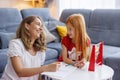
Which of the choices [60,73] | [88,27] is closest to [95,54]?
[60,73]

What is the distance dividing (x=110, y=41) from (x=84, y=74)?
1936 millimetres

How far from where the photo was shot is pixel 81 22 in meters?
2.06

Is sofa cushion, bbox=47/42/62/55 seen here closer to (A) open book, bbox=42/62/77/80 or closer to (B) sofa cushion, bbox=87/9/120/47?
(B) sofa cushion, bbox=87/9/120/47

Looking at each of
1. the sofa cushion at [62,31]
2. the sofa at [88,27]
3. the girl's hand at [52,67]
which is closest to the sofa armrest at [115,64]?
the sofa at [88,27]

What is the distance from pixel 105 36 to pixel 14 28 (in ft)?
4.55

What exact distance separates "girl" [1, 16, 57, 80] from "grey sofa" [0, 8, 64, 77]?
858 millimetres

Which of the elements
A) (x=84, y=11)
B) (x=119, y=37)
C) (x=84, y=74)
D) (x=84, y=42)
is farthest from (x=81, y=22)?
Result: (x=84, y=11)

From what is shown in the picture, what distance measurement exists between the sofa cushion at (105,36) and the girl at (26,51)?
1.84 meters

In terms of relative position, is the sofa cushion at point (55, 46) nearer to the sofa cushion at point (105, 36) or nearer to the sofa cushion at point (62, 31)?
the sofa cushion at point (62, 31)

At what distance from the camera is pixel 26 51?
1751 mm

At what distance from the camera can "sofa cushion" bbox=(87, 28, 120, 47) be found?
11.3ft

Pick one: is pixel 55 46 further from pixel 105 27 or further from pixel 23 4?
pixel 23 4

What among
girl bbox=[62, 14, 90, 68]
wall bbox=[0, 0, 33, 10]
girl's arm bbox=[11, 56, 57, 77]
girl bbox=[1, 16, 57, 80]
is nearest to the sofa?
wall bbox=[0, 0, 33, 10]

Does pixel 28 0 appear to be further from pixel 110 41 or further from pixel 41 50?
pixel 41 50
